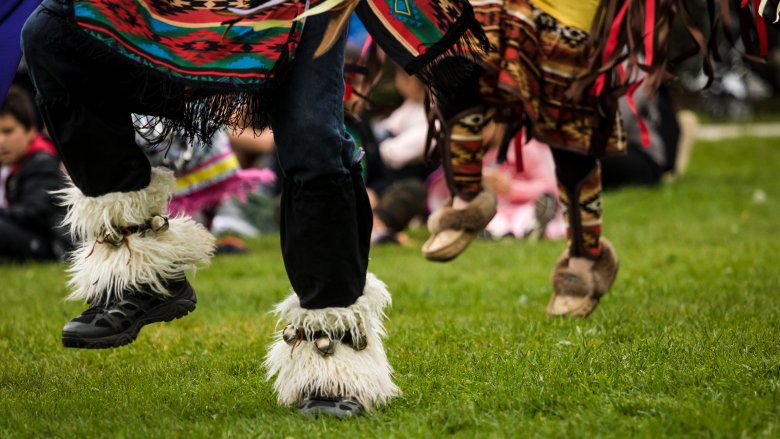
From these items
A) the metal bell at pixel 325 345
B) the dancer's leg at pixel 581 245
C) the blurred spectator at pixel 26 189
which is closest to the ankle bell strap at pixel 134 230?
the metal bell at pixel 325 345

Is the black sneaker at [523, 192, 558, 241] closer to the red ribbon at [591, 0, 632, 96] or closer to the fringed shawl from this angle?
the fringed shawl

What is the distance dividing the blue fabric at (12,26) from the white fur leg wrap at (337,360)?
1338mm

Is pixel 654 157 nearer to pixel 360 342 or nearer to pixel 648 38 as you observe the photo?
pixel 648 38

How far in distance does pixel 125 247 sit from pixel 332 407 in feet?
2.65

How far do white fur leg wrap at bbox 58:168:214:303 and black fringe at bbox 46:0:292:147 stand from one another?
194 millimetres

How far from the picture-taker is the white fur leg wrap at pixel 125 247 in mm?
3098

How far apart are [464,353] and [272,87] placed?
137 cm

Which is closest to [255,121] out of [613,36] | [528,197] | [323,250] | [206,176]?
[323,250]

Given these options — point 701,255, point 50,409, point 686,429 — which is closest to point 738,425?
point 686,429

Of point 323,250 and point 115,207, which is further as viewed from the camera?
point 115,207

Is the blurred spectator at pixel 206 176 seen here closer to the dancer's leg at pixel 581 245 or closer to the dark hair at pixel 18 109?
the dark hair at pixel 18 109

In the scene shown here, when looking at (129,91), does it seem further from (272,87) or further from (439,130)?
(439,130)

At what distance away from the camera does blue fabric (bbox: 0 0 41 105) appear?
134 inches

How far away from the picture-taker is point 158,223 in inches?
125
